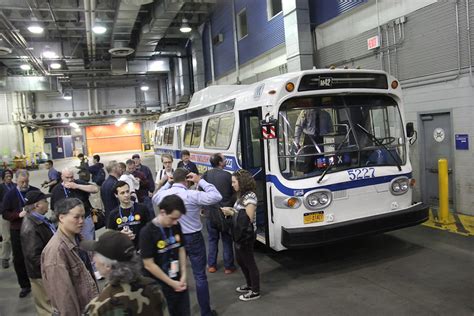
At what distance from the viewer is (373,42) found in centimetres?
980

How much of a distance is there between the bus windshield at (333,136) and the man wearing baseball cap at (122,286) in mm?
3769

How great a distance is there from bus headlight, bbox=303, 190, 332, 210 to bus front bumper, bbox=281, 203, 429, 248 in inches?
12.2

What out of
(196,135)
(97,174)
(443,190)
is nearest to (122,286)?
(443,190)

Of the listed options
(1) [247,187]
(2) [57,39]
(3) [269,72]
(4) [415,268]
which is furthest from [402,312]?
(2) [57,39]

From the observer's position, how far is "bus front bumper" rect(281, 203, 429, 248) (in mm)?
5406

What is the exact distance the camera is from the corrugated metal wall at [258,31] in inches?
541

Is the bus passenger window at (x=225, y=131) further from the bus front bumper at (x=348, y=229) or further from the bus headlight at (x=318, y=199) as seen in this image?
the bus front bumper at (x=348, y=229)

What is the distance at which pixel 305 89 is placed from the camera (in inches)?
228

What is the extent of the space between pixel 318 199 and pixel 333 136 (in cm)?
101

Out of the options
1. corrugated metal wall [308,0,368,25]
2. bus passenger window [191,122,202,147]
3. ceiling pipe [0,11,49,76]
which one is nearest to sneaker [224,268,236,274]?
bus passenger window [191,122,202,147]

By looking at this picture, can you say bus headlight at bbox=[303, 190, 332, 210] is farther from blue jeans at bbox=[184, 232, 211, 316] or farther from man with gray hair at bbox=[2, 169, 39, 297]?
man with gray hair at bbox=[2, 169, 39, 297]

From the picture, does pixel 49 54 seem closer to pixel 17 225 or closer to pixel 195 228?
pixel 17 225

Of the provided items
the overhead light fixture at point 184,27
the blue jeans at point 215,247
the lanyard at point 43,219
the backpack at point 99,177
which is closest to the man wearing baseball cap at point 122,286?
the lanyard at point 43,219

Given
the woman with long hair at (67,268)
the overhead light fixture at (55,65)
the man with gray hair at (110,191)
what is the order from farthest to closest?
1. the overhead light fixture at (55,65)
2. the man with gray hair at (110,191)
3. the woman with long hair at (67,268)
